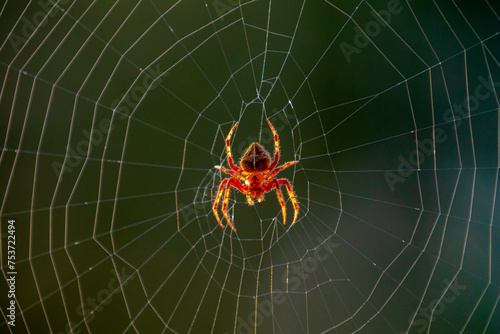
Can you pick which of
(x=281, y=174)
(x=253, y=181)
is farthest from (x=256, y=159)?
(x=281, y=174)

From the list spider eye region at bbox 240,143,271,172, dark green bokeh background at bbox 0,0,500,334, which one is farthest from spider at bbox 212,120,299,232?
dark green bokeh background at bbox 0,0,500,334

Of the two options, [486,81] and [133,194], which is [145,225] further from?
[486,81]

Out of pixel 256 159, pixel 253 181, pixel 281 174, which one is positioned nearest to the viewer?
pixel 256 159

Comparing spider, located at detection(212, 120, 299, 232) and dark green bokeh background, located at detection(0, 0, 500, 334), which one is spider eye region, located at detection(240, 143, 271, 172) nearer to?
spider, located at detection(212, 120, 299, 232)

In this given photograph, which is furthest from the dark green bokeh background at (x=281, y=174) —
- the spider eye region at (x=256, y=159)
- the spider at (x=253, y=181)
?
the spider eye region at (x=256, y=159)

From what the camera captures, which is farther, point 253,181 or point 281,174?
point 281,174

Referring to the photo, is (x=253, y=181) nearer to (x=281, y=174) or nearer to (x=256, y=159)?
(x=256, y=159)
